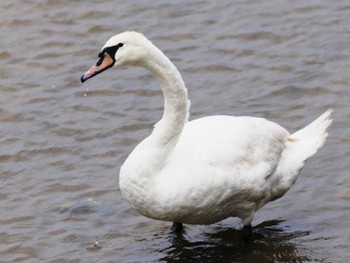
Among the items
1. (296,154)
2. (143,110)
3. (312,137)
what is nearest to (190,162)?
(296,154)

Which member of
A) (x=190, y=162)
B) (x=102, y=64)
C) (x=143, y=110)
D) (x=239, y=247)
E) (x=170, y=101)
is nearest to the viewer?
(x=102, y=64)

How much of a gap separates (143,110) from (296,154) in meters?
2.47

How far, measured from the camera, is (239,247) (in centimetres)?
791

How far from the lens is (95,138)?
9672 millimetres

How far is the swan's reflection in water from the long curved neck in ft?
3.07

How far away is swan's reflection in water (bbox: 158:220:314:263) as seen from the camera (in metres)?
7.72

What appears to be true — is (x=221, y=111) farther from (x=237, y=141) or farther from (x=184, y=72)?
(x=237, y=141)

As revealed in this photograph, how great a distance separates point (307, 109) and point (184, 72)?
1570 mm

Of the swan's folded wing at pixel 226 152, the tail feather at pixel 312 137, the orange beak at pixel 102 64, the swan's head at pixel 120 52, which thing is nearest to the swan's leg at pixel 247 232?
the swan's folded wing at pixel 226 152

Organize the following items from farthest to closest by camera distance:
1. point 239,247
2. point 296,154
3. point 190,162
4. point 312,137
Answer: point 312,137 → point 296,154 → point 239,247 → point 190,162

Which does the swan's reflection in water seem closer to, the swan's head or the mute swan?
the mute swan

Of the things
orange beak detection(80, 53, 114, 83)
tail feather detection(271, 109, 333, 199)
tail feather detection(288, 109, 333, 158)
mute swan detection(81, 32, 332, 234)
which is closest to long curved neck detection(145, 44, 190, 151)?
mute swan detection(81, 32, 332, 234)

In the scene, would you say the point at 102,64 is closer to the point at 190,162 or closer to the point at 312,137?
the point at 190,162

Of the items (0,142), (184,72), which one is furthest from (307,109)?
(0,142)
